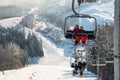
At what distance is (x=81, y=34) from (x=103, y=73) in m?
57.3

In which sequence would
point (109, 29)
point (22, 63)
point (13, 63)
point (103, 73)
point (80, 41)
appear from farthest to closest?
point (22, 63)
point (13, 63)
point (109, 29)
point (103, 73)
point (80, 41)

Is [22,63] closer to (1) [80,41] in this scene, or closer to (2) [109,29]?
(2) [109,29]

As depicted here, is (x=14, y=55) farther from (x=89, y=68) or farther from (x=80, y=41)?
(x=80, y=41)

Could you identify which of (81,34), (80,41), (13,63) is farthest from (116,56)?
(13,63)

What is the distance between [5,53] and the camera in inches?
6924

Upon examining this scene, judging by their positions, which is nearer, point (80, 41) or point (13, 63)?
point (80, 41)

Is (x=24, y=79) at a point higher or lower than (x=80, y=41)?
lower

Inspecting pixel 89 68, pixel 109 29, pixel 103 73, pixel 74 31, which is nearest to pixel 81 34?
pixel 74 31

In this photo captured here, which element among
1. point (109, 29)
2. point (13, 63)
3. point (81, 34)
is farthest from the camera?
point (13, 63)

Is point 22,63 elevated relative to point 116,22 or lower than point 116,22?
lower

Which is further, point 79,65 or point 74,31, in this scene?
point 79,65

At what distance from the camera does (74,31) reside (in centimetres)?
1781

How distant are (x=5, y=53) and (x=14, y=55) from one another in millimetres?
3891

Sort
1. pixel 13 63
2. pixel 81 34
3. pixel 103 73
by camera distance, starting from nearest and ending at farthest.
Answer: pixel 81 34, pixel 103 73, pixel 13 63
